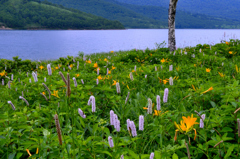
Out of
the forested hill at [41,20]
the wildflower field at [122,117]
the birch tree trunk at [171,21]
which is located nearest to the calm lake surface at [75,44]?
the birch tree trunk at [171,21]

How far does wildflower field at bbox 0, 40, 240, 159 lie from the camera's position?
1.29 meters

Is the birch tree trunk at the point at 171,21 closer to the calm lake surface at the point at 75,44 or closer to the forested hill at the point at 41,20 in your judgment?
the calm lake surface at the point at 75,44

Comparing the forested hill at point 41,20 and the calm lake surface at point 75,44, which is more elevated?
the forested hill at point 41,20

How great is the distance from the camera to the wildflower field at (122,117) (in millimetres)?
1289

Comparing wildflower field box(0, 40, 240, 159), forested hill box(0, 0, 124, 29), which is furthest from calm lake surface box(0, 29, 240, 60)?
forested hill box(0, 0, 124, 29)

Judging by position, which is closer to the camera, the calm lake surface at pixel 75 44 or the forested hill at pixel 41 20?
the calm lake surface at pixel 75 44

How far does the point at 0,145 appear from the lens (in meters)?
1.41

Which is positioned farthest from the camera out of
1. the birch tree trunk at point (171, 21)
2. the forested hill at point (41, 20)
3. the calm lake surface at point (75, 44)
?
the forested hill at point (41, 20)

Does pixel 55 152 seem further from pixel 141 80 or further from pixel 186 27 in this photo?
pixel 186 27

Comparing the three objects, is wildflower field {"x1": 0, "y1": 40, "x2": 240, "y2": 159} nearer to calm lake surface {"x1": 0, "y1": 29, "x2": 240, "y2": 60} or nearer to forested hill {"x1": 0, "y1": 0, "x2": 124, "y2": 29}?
calm lake surface {"x1": 0, "y1": 29, "x2": 240, "y2": 60}

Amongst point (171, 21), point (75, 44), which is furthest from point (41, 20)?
point (171, 21)

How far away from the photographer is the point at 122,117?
7.23 feet

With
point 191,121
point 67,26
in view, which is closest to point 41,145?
point 191,121

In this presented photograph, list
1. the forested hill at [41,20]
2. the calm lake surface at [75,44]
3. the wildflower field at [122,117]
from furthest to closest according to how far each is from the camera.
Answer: the forested hill at [41,20] < the calm lake surface at [75,44] < the wildflower field at [122,117]
